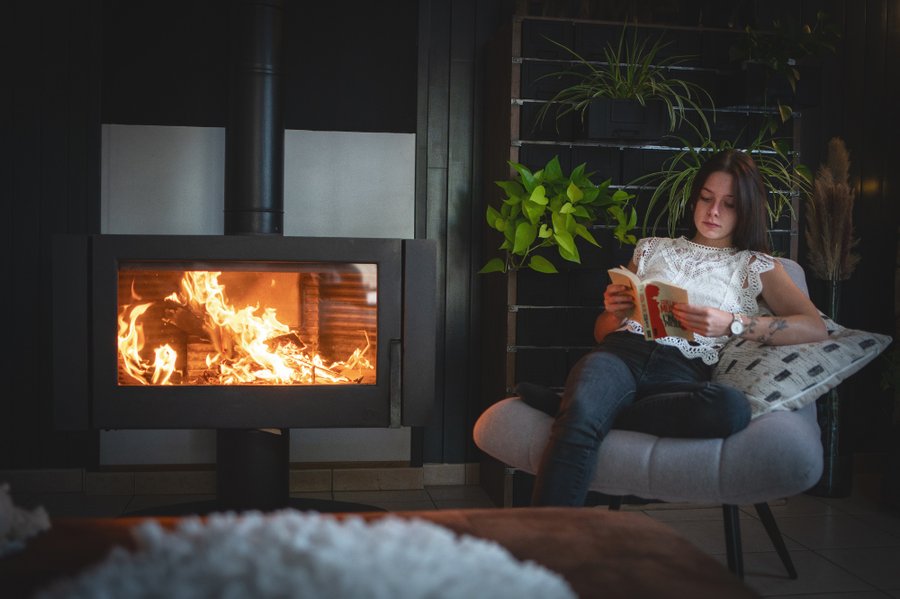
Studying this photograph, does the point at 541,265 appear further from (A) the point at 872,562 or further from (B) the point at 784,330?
(A) the point at 872,562

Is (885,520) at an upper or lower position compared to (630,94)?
lower

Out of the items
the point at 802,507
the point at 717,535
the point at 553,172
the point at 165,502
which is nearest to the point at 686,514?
the point at 717,535

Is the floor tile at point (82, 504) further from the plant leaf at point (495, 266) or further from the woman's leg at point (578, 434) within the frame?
the woman's leg at point (578, 434)

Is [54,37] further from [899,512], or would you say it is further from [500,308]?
[899,512]

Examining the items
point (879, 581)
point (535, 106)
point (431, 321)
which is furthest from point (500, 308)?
point (879, 581)

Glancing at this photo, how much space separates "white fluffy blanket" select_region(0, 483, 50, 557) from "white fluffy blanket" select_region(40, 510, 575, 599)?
8.0 inches

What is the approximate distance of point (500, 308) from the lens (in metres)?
3.12

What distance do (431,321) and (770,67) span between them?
4.68 ft

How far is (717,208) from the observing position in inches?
99.3

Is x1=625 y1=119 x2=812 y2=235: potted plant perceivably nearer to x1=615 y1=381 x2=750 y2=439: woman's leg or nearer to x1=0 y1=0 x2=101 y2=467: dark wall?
x1=615 y1=381 x2=750 y2=439: woman's leg

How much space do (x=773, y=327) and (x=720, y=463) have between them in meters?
0.48

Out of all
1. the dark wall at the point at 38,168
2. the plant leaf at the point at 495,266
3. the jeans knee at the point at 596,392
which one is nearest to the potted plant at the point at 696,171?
the plant leaf at the point at 495,266

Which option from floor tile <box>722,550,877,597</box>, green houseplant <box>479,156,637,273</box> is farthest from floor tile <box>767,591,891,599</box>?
green houseplant <box>479,156,637,273</box>

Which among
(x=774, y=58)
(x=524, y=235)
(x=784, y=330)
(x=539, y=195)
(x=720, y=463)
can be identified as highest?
(x=774, y=58)
